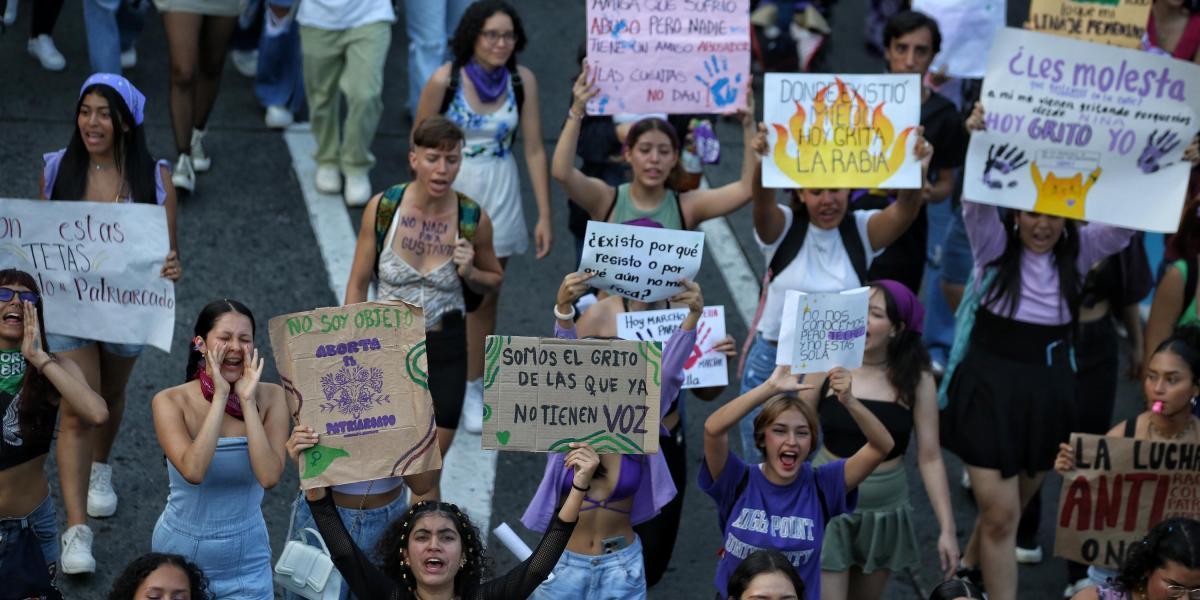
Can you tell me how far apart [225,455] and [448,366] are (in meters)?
1.66

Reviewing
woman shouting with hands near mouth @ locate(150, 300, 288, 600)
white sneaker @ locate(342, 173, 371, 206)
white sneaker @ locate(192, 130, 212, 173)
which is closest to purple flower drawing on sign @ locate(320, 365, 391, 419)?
woman shouting with hands near mouth @ locate(150, 300, 288, 600)

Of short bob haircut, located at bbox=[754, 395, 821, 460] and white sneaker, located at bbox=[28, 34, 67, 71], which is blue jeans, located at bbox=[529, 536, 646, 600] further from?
white sneaker, located at bbox=[28, 34, 67, 71]

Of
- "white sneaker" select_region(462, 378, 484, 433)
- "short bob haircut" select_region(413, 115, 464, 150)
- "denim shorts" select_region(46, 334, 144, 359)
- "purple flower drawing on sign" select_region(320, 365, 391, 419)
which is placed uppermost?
"short bob haircut" select_region(413, 115, 464, 150)

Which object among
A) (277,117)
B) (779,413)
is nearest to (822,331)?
(779,413)

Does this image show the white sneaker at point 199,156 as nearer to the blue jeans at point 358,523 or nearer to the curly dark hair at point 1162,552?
the blue jeans at point 358,523

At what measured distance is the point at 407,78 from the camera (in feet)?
40.6

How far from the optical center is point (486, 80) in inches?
331

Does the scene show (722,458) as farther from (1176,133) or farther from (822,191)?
(1176,133)

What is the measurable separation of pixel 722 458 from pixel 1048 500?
10.6 feet

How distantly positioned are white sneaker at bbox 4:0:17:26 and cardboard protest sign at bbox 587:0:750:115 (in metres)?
5.02

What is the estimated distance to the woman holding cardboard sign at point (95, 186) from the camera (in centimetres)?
697

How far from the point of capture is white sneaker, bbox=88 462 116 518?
7.55 m

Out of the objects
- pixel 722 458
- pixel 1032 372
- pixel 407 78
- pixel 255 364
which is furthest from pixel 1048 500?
pixel 407 78

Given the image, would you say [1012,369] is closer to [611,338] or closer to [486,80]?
[611,338]
